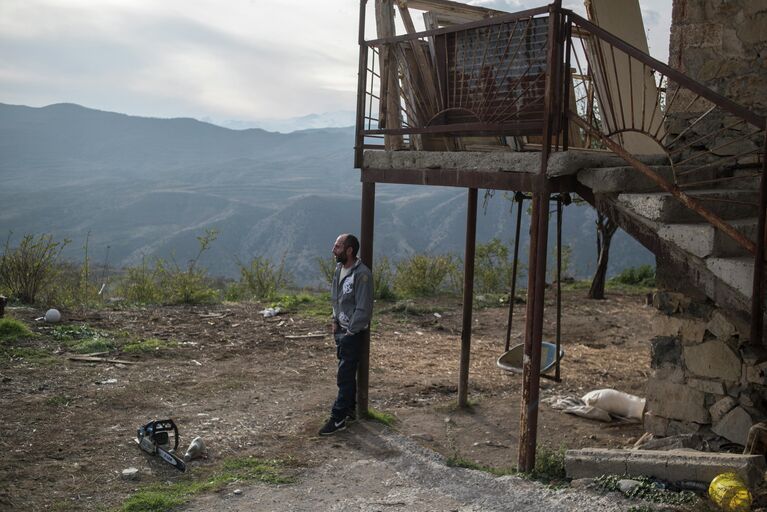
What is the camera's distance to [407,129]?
6.45 m

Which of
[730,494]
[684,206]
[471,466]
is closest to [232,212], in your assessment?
[471,466]

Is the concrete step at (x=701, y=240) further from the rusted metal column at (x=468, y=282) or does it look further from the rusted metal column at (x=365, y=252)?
the rusted metal column at (x=365, y=252)

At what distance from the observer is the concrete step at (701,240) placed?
14.8ft

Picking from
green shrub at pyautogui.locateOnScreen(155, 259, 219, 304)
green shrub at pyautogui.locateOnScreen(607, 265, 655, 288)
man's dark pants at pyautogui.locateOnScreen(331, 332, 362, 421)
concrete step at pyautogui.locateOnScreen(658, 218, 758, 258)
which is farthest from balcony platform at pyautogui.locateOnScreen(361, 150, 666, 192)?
green shrub at pyautogui.locateOnScreen(607, 265, 655, 288)

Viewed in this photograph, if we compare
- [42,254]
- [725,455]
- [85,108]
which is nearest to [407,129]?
[725,455]

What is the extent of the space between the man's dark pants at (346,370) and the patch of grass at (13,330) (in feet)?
19.2

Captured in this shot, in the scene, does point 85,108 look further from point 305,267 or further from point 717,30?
point 717,30

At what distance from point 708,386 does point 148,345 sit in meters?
7.77

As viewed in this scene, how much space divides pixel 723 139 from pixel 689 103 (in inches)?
16.2

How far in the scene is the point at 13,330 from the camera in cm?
1060

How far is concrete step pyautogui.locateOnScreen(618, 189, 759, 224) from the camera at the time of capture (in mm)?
4785

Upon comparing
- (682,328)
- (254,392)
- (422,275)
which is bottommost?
(254,392)

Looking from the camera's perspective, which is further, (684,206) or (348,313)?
(348,313)

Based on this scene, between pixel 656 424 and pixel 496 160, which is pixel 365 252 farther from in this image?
pixel 656 424
